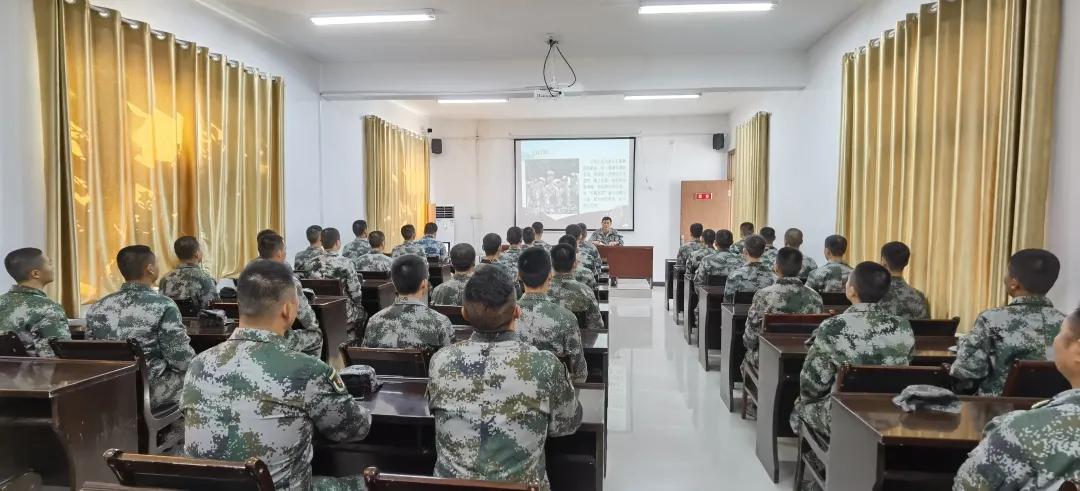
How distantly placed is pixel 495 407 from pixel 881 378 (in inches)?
Answer: 61.4

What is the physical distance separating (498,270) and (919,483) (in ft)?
5.56

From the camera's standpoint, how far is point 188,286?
14.3ft

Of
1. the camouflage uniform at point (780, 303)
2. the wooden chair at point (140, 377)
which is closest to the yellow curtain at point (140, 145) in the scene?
the wooden chair at point (140, 377)

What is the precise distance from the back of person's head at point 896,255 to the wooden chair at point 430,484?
3.35 meters

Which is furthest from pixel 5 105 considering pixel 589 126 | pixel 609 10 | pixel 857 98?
pixel 589 126

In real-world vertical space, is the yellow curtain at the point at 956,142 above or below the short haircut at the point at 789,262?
above

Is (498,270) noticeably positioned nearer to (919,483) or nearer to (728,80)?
(919,483)

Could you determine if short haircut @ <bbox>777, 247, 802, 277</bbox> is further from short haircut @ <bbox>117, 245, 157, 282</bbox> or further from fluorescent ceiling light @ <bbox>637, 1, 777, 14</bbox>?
short haircut @ <bbox>117, 245, 157, 282</bbox>

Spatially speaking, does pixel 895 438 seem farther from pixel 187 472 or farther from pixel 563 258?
pixel 563 258

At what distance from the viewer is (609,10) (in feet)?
19.4

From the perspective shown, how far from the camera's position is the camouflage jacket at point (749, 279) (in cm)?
512

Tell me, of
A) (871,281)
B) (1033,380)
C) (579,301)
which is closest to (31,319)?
→ (579,301)

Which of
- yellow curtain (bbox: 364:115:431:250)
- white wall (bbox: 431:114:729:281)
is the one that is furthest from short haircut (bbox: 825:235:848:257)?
white wall (bbox: 431:114:729:281)

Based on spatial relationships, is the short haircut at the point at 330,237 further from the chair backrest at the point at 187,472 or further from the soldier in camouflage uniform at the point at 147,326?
the chair backrest at the point at 187,472
